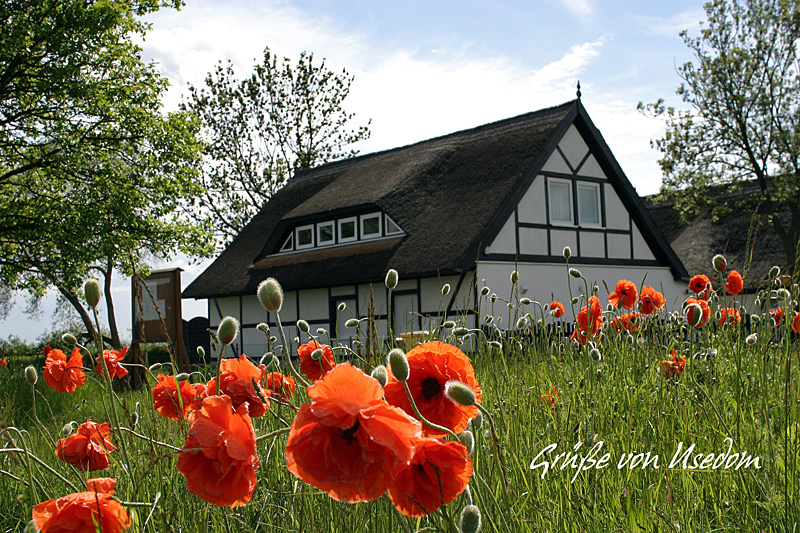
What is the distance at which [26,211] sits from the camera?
17656mm

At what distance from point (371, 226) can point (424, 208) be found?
166 cm

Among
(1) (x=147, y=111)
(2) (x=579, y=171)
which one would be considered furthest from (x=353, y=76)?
(2) (x=579, y=171)

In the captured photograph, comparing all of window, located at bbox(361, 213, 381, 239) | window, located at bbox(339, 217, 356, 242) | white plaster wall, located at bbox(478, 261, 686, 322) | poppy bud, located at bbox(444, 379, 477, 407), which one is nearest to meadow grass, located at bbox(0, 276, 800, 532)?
poppy bud, located at bbox(444, 379, 477, 407)

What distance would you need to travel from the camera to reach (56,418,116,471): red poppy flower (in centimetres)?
188

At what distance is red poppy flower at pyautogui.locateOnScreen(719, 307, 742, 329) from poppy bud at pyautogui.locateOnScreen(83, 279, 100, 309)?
10.7ft

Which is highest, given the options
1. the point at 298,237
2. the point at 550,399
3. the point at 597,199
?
the point at 597,199

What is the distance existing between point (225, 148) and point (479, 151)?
13641mm

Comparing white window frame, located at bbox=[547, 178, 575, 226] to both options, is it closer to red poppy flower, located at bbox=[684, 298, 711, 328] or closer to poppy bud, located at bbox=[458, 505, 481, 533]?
red poppy flower, located at bbox=[684, 298, 711, 328]

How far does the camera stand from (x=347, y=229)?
18953 mm

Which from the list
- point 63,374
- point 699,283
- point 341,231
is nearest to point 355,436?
point 63,374

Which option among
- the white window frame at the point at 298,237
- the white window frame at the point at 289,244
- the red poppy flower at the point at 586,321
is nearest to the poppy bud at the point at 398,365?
the red poppy flower at the point at 586,321

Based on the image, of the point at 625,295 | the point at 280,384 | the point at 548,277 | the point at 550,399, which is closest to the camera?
the point at 280,384

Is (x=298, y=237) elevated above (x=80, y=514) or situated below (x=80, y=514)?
above

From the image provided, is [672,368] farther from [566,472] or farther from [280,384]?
[280,384]
